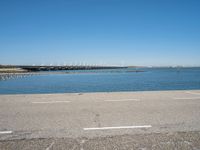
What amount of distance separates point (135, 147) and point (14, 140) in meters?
2.92

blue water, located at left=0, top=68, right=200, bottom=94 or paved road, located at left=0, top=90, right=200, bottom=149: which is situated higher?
paved road, located at left=0, top=90, right=200, bottom=149

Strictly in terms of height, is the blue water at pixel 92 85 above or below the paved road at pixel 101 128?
below

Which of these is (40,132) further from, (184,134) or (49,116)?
(184,134)

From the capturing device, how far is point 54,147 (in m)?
4.15

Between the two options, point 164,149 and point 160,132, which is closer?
point 164,149

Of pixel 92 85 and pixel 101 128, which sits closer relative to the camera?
pixel 101 128

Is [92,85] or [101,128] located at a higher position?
[101,128]

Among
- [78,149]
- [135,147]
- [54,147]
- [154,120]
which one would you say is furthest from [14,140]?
[154,120]

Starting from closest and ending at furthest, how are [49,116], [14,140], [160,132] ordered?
[14,140] → [160,132] → [49,116]

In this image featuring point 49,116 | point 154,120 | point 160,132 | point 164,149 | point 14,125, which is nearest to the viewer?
point 164,149

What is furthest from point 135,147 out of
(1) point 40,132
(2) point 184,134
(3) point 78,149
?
(1) point 40,132

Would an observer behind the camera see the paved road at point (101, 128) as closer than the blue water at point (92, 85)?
Yes

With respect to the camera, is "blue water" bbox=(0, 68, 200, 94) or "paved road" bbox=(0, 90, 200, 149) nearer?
"paved road" bbox=(0, 90, 200, 149)

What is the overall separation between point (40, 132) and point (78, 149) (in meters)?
1.64
